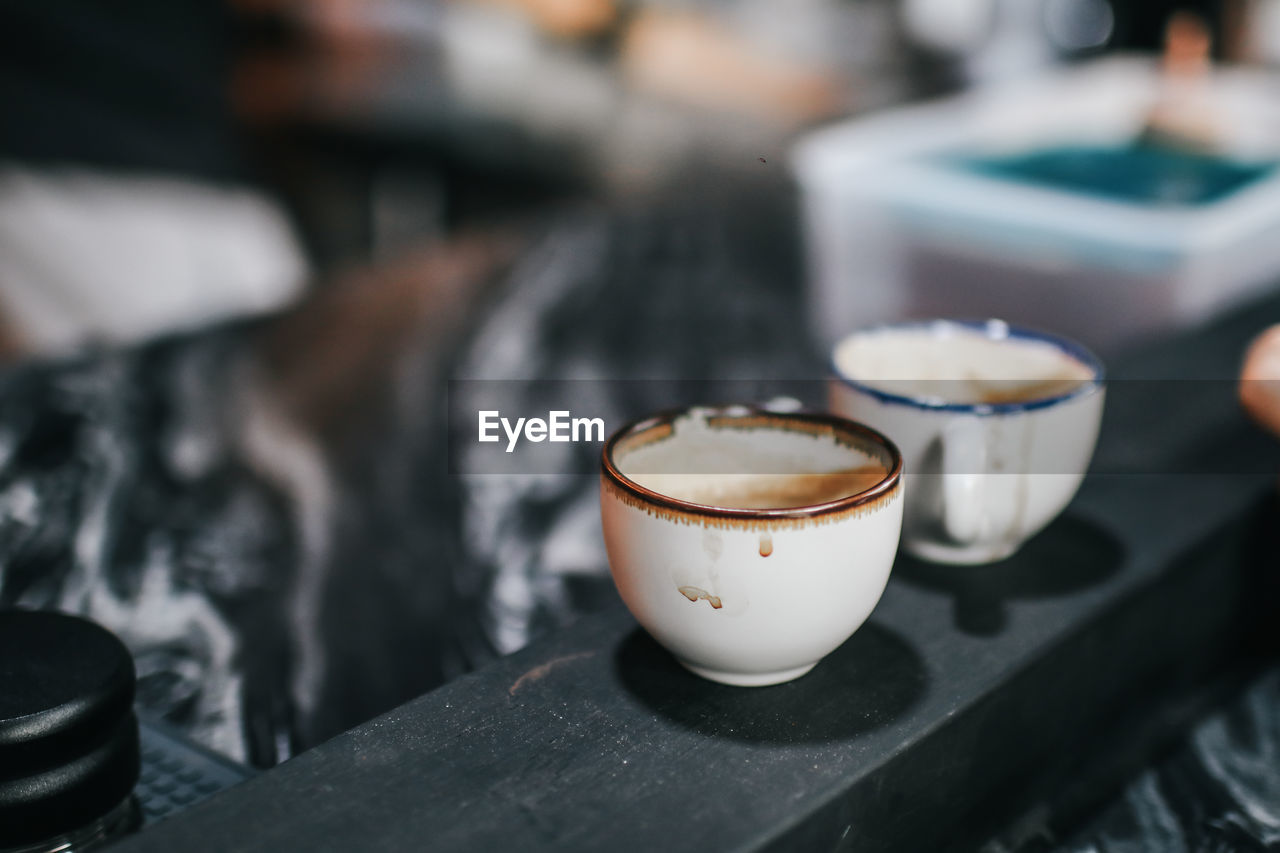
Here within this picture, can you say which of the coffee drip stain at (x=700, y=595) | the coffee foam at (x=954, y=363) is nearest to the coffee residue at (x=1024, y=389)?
the coffee foam at (x=954, y=363)

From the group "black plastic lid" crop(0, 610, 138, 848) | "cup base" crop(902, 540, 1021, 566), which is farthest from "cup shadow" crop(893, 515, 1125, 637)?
"black plastic lid" crop(0, 610, 138, 848)

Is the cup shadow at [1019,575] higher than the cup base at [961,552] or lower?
lower

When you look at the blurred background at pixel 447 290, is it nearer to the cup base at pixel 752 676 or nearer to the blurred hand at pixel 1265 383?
the cup base at pixel 752 676

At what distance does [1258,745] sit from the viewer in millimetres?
618

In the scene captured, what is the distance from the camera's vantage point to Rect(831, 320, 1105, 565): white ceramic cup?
1.73 feet

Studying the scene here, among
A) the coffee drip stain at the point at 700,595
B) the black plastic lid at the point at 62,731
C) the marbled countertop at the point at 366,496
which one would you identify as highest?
the coffee drip stain at the point at 700,595

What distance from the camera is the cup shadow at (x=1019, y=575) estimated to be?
562mm

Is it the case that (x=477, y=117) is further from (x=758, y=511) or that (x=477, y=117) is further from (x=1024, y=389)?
(x=758, y=511)

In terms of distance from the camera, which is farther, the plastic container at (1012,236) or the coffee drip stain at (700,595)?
the plastic container at (1012,236)

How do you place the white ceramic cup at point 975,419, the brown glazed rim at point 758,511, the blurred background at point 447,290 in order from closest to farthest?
the brown glazed rim at point 758,511, the white ceramic cup at point 975,419, the blurred background at point 447,290

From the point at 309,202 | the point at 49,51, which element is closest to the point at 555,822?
the point at 49,51

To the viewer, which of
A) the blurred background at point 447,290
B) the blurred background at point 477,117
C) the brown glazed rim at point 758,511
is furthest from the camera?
the blurred background at point 477,117

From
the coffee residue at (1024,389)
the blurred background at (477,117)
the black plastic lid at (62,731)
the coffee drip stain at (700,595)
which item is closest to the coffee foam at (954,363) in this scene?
the coffee residue at (1024,389)

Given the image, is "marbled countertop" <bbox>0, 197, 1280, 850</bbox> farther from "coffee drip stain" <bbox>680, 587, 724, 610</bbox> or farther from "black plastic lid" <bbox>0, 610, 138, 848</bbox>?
"coffee drip stain" <bbox>680, 587, 724, 610</bbox>
